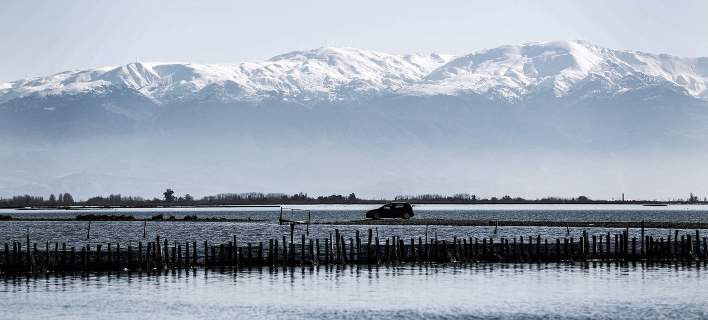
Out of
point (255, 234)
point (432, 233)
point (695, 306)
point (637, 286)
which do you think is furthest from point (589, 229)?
point (695, 306)

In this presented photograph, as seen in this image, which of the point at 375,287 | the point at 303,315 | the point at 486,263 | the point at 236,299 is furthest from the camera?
the point at 486,263

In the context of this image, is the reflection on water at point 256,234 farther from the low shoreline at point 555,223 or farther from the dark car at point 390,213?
the dark car at point 390,213

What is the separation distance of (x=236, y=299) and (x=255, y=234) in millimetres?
75513

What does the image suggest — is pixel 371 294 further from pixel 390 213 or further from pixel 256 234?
pixel 390 213

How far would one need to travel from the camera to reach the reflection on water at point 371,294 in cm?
6475

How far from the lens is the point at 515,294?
72.2 metres

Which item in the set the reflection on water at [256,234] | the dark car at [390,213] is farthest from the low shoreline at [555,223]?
the dark car at [390,213]

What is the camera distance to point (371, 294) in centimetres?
7262

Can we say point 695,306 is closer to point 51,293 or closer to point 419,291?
point 419,291

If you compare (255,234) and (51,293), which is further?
(255,234)

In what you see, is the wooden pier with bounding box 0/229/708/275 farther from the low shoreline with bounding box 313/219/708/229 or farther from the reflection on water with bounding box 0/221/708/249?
the low shoreline with bounding box 313/219/708/229

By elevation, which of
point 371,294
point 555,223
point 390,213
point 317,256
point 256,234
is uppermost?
point 390,213

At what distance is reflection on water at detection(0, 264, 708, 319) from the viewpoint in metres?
64.8

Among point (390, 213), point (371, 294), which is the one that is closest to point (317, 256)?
point (371, 294)
